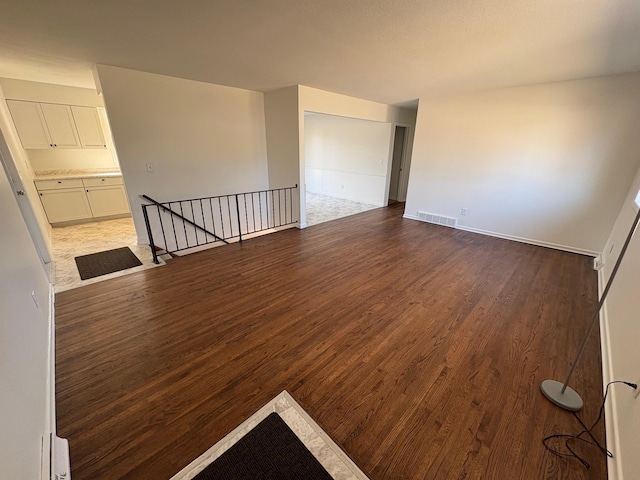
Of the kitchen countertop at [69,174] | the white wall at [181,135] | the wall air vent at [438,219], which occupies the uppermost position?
the white wall at [181,135]

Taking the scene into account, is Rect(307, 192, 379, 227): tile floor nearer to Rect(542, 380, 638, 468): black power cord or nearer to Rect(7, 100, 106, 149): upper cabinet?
Rect(542, 380, 638, 468): black power cord

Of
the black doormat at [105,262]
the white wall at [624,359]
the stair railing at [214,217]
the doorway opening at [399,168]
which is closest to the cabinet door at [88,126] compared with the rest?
the stair railing at [214,217]

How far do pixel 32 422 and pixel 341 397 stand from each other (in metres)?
1.64

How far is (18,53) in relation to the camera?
9.28 feet

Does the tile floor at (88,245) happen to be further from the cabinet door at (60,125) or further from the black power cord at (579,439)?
the black power cord at (579,439)

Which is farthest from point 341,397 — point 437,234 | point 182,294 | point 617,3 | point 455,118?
point 455,118

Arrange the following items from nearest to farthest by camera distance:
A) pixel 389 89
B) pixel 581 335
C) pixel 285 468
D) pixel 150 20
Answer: pixel 285 468
pixel 150 20
pixel 581 335
pixel 389 89

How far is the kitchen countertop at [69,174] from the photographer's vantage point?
462cm

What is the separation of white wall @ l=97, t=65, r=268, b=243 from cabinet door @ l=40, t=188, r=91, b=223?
6.50ft

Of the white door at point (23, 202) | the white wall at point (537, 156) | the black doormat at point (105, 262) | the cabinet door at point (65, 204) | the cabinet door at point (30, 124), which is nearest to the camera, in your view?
the white door at point (23, 202)

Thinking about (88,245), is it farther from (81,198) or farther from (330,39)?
(330,39)

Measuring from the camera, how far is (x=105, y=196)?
5129mm

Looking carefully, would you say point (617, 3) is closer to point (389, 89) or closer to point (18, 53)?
point (389, 89)

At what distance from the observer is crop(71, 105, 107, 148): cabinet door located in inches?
192
